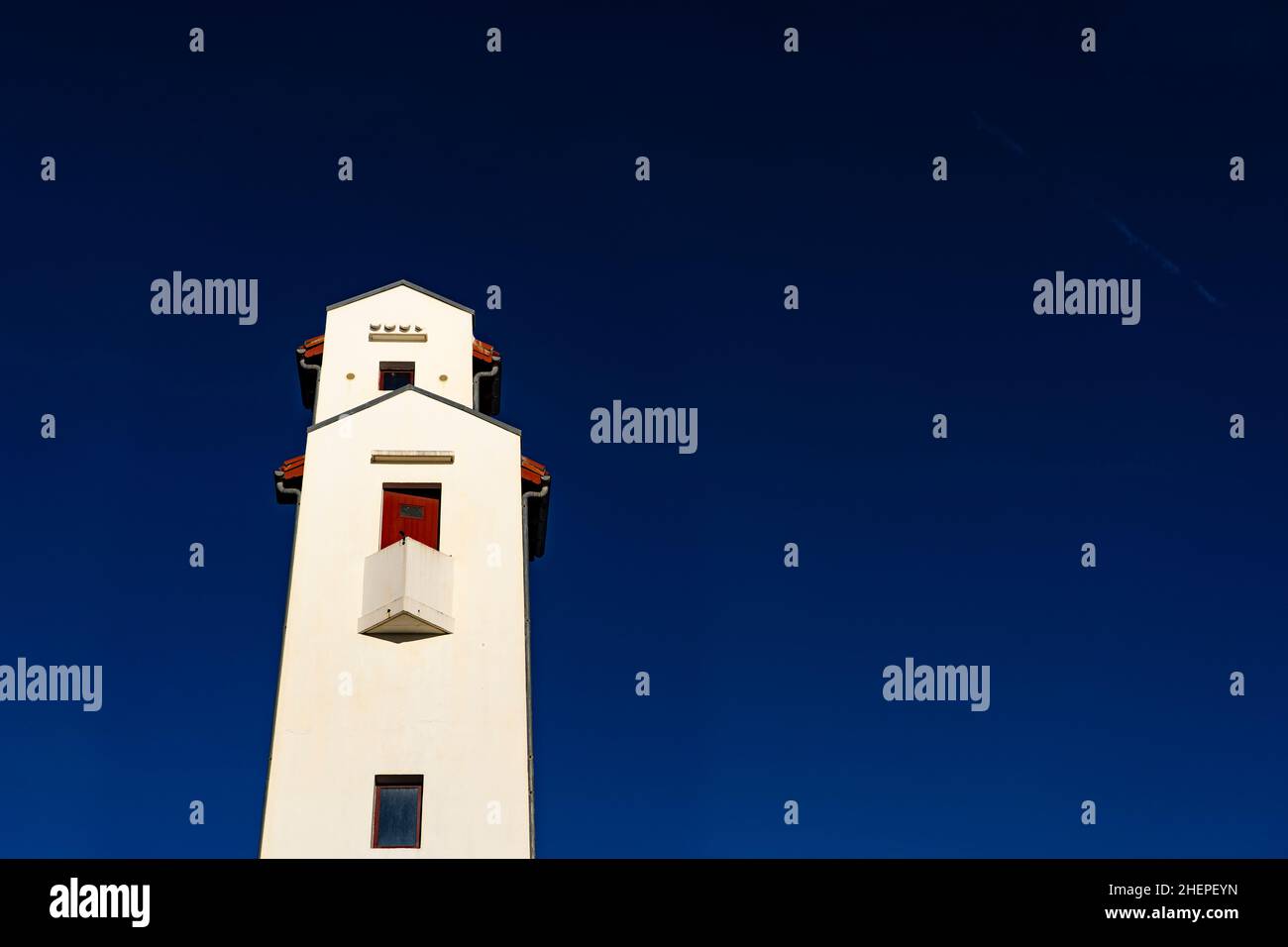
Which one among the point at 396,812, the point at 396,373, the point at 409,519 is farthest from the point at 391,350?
the point at 396,812

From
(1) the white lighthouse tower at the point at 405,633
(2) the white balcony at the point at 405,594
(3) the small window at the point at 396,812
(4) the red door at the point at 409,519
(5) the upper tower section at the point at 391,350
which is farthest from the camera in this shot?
(5) the upper tower section at the point at 391,350

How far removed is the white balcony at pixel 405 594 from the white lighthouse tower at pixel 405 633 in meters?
0.04

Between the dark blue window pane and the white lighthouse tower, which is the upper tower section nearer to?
the white lighthouse tower

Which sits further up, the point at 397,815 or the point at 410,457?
the point at 410,457

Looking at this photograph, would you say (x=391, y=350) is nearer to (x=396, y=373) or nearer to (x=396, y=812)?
(x=396, y=373)

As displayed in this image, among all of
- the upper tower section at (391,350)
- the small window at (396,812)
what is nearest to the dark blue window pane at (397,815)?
the small window at (396,812)

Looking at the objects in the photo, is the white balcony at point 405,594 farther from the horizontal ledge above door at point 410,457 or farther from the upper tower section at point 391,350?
the upper tower section at point 391,350

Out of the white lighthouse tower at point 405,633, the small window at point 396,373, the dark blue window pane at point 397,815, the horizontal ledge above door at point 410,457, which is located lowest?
the dark blue window pane at point 397,815

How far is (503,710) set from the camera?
3238 centimetres

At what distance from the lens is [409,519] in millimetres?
35375

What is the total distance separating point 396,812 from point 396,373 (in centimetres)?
1487

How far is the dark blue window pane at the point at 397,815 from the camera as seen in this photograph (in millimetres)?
30281
